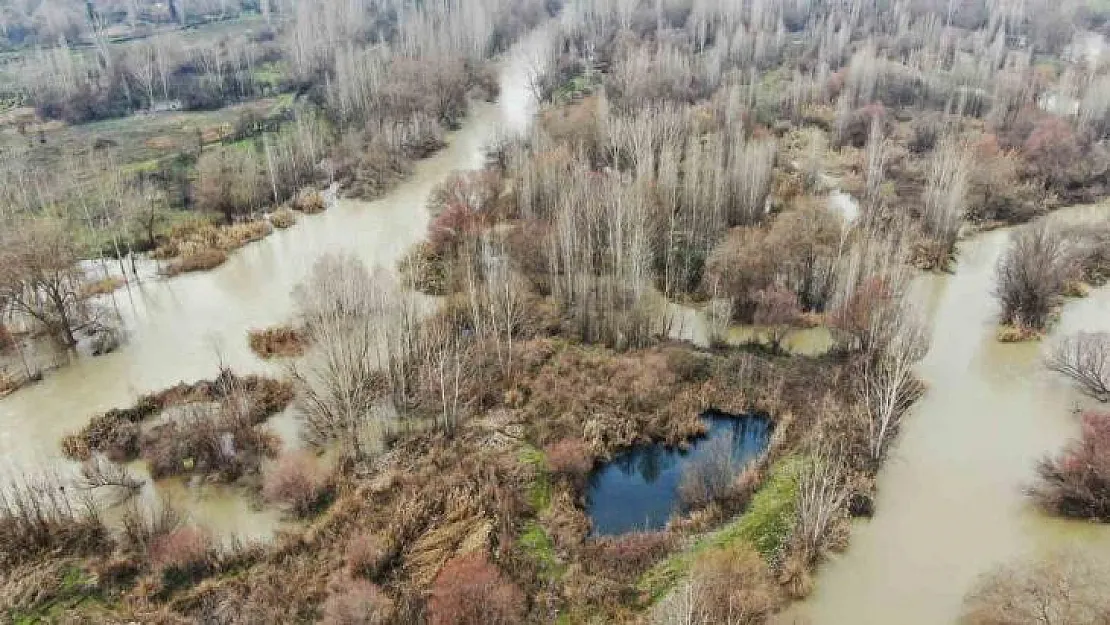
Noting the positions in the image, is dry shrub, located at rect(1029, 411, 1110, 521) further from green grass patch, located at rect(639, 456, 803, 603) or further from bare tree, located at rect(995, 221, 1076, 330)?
bare tree, located at rect(995, 221, 1076, 330)

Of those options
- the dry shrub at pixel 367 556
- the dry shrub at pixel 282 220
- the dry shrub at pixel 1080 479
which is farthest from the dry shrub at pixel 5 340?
the dry shrub at pixel 1080 479

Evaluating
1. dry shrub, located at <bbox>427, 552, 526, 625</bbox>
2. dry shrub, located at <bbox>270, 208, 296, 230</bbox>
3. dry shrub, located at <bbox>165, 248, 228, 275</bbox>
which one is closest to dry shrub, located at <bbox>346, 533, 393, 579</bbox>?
dry shrub, located at <bbox>427, 552, 526, 625</bbox>

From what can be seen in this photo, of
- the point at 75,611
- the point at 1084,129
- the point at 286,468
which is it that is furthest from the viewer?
the point at 1084,129

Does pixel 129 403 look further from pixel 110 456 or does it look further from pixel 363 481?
pixel 363 481

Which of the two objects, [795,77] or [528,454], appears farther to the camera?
[795,77]

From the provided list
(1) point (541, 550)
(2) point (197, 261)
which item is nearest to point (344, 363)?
(1) point (541, 550)

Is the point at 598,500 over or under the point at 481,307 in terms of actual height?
under

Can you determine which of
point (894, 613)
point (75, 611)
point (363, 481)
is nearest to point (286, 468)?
point (363, 481)
